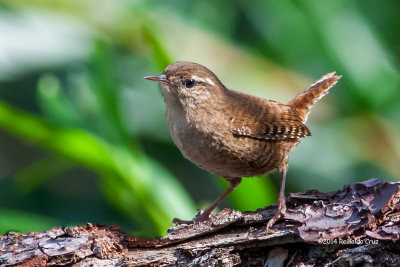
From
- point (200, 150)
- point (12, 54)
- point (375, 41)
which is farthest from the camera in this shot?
point (12, 54)

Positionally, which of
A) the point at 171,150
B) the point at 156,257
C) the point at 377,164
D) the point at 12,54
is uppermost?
the point at 12,54

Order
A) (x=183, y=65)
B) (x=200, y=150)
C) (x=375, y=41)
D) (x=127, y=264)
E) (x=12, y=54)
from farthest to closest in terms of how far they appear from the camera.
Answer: (x=12, y=54)
(x=375, y=41)
(x=183, y=65)
(x=200, y=150)
(x=127, y=264)

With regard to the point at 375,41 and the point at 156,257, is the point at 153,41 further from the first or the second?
the point at 375,41

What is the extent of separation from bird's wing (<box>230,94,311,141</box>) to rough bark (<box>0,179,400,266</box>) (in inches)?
27.4

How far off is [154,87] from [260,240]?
9.48ft

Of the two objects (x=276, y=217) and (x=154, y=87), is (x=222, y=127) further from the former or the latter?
(x=154, y=87)

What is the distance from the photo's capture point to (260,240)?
243cm

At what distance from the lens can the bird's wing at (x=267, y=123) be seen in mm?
3309

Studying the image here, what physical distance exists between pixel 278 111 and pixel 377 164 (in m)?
1.08

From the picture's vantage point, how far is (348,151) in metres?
4.56

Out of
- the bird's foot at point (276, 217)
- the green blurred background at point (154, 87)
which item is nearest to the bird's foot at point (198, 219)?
the green blurred background at point (154, 87)

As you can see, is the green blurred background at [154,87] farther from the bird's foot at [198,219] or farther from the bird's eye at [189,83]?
the bird's eye at [189,83]

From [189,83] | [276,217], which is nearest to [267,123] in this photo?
[189,83]

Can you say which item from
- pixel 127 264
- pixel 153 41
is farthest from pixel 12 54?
pixel 127 264
